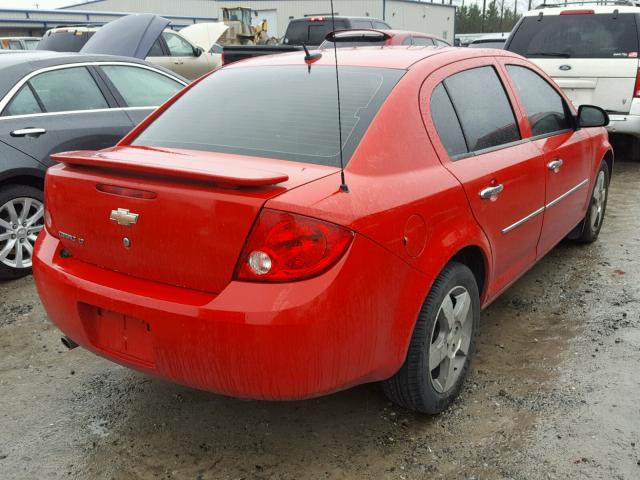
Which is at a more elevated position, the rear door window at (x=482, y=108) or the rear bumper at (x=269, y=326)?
the rear door window at (x=482, y=108)

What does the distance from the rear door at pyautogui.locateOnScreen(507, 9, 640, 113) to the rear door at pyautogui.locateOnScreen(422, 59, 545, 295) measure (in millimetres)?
4597

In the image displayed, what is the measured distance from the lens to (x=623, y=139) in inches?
356

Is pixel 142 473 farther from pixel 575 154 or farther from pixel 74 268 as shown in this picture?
pixel 575 154

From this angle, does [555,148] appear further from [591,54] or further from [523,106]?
[591,54]

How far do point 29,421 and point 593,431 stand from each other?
2.48 metres

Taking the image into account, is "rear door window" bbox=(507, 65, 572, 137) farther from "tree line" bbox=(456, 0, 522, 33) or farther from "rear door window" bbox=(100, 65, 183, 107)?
"tree line" bbox=(456, 0, 522, 33)

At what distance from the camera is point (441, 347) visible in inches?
105

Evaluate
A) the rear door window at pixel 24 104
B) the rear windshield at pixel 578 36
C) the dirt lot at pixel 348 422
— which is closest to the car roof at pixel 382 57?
the dirt lot at pixel 348 422

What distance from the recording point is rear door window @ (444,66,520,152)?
9.67ft

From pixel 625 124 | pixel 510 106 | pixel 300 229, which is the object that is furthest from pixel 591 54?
pixel 300 229

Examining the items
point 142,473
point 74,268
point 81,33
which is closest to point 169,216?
point 74,268

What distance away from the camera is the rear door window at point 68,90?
4.68 meters

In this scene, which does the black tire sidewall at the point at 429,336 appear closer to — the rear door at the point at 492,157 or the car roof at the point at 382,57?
the rear door at the point at 492,157

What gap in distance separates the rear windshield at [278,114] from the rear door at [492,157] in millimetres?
307
